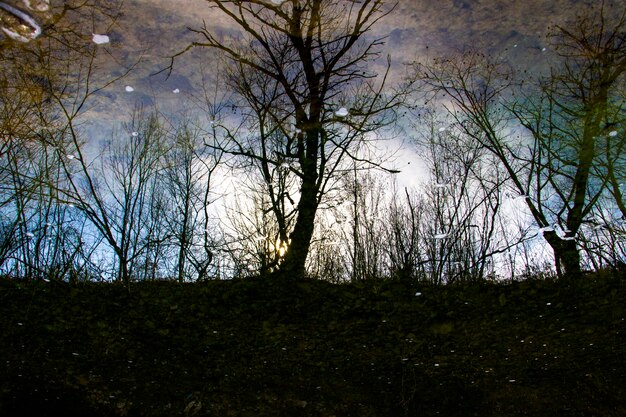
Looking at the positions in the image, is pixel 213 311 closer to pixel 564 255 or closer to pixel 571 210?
pixel 564 255

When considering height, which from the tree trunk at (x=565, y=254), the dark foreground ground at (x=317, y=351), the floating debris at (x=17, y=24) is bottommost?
the dark foreground ground at (x=317, y=351)

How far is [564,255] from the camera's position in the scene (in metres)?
9.06

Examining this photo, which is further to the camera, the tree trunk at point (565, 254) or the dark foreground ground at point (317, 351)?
the tree trunk at point (565, 254)

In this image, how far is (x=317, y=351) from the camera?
14.1 feet

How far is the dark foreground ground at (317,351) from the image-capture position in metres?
3.40

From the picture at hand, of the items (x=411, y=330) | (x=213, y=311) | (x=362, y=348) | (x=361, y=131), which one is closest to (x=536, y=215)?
(x=361, y=131)

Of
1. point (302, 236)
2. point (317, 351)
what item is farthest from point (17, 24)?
point (317, 351)

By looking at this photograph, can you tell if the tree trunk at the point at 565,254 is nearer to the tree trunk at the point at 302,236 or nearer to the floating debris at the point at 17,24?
the tree trunk at the point at 302,236

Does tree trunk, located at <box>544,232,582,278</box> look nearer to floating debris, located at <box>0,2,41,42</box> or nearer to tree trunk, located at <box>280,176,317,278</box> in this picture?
tree trunk, located at <box>280,176,317,278</box>

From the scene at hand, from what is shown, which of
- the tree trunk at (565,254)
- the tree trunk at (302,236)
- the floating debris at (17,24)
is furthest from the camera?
the tree trunk at (565,254)

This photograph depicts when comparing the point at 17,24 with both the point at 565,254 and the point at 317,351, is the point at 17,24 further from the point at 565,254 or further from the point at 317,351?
the point at 565,254

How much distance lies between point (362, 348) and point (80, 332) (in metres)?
3.07

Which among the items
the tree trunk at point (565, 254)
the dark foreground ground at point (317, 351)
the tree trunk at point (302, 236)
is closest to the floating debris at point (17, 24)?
the dark foreground ground at point (317, 351)

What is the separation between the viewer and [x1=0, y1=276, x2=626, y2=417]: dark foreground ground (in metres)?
3.40
